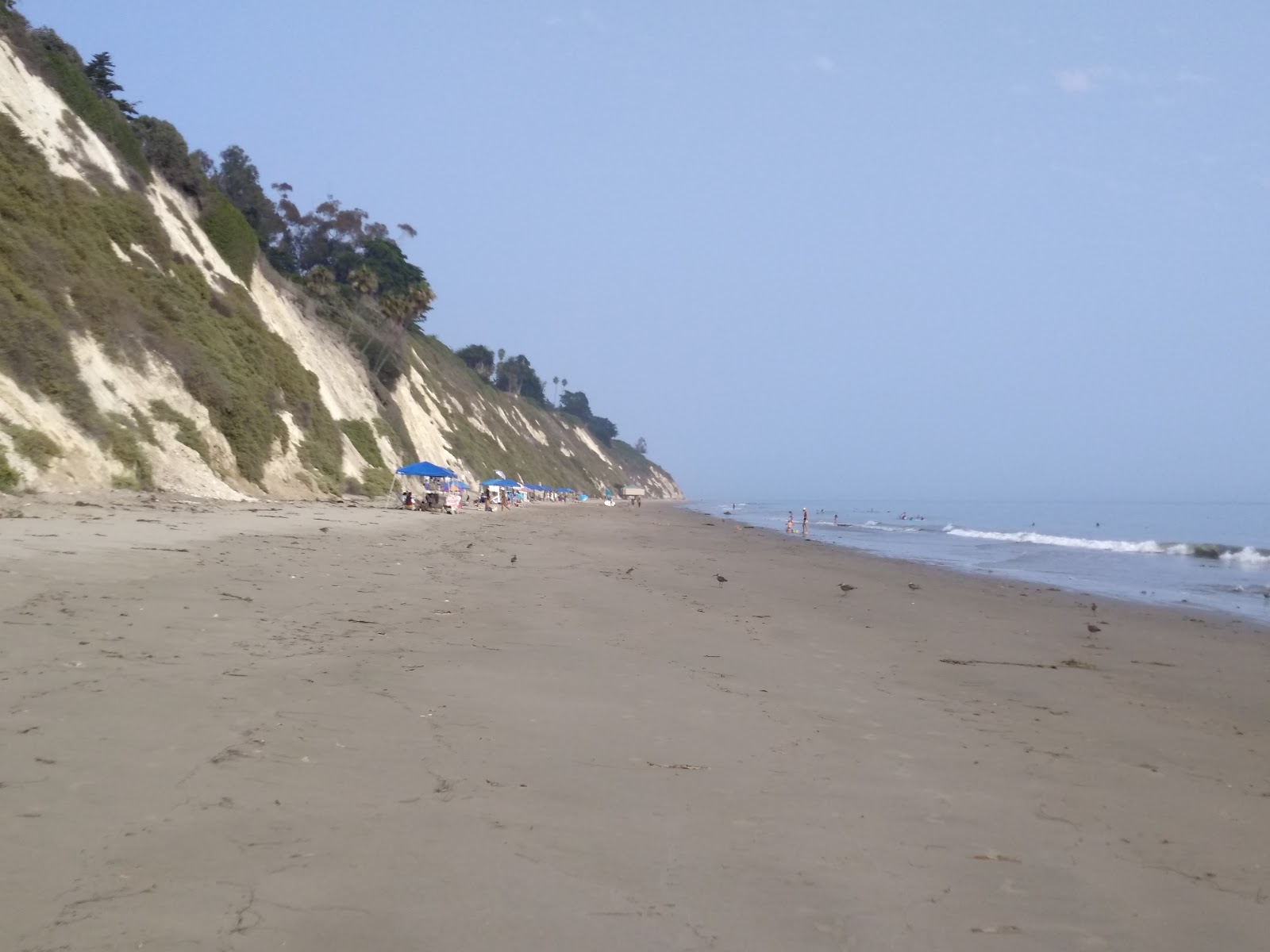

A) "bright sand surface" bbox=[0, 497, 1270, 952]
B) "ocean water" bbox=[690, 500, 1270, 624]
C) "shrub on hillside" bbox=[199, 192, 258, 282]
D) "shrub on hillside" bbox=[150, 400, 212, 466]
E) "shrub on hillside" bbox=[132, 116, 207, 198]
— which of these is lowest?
"bright sand surface" bbox=[0, 497, 1270, 952]

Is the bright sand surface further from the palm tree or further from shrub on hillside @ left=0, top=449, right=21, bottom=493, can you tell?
the palm tree

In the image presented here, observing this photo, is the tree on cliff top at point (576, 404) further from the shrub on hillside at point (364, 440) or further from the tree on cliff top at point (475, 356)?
the shrub on hillside at point (364, 440)

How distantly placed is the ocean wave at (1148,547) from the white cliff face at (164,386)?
93.4 ft

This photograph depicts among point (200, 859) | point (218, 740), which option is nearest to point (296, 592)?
point (218, 740)

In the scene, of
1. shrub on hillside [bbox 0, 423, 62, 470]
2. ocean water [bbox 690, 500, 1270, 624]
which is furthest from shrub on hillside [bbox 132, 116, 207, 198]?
ocean water [bbox 690, 500, 1270, 624]

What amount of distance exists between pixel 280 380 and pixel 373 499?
553 cm

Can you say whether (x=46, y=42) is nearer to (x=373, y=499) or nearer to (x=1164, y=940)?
(x=373, y=499)

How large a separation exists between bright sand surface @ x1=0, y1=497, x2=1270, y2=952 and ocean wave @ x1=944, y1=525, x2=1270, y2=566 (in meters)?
24.5

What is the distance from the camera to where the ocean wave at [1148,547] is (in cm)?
3045

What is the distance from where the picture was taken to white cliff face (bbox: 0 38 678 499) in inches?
741

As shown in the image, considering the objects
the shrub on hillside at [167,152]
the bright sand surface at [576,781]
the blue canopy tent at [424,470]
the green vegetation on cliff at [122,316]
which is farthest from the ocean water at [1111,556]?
the shrub on hillside at [167,152]

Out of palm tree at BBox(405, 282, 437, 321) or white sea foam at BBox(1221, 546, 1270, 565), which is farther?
→ palm tree at BBox(405, 282, 437, 321)

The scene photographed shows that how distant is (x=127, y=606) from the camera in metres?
7.63

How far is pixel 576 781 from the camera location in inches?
181
